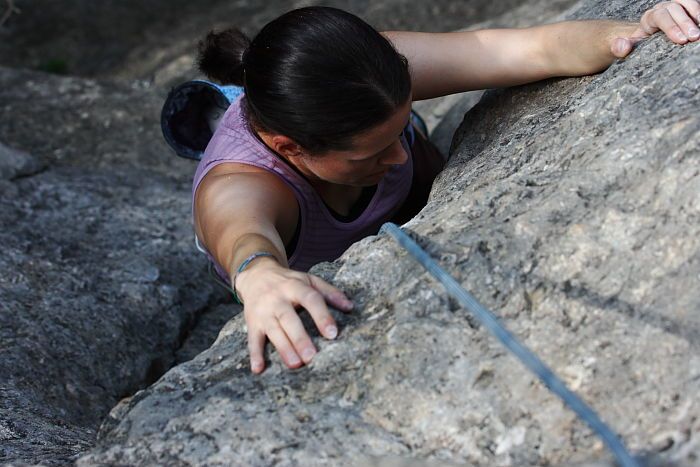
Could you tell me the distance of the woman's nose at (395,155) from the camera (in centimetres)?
175

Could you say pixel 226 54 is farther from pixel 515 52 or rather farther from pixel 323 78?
pixel 515 52

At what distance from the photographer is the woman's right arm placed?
1325 millimetres

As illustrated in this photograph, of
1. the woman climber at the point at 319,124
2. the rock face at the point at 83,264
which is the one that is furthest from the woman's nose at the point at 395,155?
the rock face at the point at 83,264

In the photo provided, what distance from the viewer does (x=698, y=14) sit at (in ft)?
5.31

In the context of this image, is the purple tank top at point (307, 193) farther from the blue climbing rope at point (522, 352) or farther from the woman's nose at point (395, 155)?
the blue climbing rope at point (522, 352)

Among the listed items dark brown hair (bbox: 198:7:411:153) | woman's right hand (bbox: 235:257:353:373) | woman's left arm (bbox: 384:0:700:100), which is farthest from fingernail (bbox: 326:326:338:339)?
woman's left arm (bbox: 384:0:700:100)

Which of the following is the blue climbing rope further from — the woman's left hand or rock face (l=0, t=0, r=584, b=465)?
the woman's left hand

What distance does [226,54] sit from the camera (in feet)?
6.75

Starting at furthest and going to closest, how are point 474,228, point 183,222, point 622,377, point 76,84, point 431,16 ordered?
point 431,16 < point 76,84 < point 183,222 < point 474,228 < point 622,377

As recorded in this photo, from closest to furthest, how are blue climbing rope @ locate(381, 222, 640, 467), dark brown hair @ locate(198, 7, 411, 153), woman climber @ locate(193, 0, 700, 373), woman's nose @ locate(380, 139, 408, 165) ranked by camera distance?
blue climbing rope @ locate(381, 222, 640, 467) < woman climber @ locate(193, 0, 700, 373) < dark brown hair @ locate(198, 7, 411, 153) < woman's nose @ locate(380, 139, 408, 165)

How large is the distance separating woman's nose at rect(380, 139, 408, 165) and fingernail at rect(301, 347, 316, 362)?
0.57m

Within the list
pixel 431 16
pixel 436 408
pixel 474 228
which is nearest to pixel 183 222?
pixel 474 228

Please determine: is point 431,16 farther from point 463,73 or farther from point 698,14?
point 698,14

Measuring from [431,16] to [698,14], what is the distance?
3156mm
